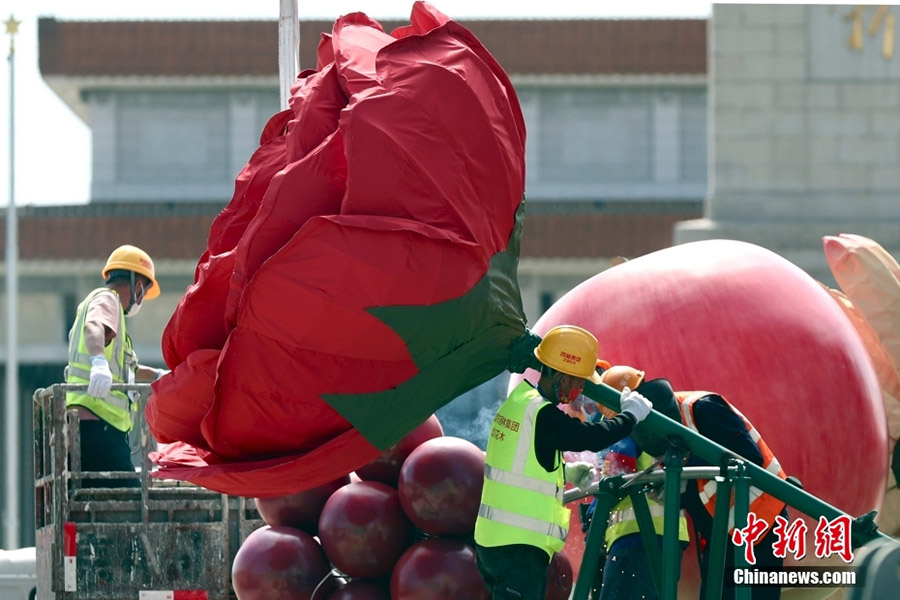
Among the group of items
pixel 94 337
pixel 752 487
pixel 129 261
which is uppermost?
pixel 129 261

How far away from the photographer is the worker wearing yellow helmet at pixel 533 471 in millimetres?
6223

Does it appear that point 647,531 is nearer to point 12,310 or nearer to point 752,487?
point 752,487

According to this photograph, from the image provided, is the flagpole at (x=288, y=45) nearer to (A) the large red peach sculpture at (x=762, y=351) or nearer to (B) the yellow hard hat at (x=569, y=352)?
(A) the large red peach sculpture at (x=762, y=351)

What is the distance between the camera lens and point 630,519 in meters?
6.92

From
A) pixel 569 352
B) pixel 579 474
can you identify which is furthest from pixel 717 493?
pixel 579 474

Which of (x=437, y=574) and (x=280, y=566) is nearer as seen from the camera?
(x=437, y=574)

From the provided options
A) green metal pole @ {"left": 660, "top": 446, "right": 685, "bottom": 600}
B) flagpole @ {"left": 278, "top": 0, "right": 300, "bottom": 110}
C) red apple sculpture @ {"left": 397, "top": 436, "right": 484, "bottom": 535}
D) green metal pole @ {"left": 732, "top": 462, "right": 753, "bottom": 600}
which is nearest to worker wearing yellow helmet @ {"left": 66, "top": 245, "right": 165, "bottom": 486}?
flagpole @ {"left": 278, "top": 0, "right": 300, "bottom": 110}

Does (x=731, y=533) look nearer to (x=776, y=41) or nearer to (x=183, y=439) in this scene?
(x=183, y=439)

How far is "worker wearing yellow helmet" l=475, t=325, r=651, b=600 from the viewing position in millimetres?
6223

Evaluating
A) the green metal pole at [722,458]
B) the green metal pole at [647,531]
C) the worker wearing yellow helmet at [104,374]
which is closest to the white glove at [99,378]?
the worker wearing yellow helmet at [104,374]

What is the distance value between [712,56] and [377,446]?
51.9 feet

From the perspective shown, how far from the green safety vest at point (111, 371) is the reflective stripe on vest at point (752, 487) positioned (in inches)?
152

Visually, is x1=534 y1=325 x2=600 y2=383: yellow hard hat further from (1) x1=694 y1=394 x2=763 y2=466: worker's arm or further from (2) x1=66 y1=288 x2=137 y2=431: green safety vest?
(2) x1=66 y1=288 x2=137 y2=431: green safety vest

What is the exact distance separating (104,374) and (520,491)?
11.5ft
